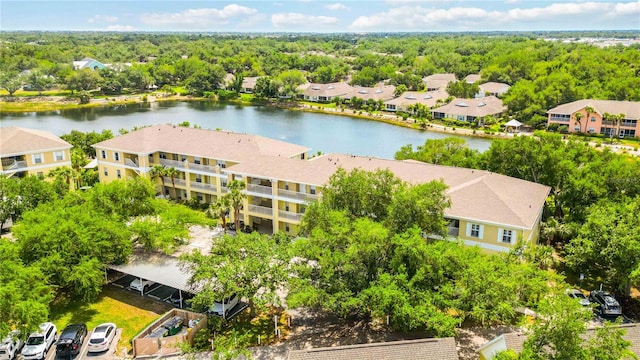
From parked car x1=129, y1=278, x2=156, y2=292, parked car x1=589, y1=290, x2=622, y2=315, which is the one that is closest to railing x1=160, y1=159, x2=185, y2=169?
parked car x1=129, y1=278, x2=156, y2=292

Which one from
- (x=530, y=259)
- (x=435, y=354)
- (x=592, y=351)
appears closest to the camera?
(x=592, y=351)

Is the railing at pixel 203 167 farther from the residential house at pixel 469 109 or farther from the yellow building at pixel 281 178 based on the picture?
the residential house at pixel 469 109

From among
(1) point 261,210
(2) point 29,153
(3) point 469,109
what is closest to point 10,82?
(2) point 29,153

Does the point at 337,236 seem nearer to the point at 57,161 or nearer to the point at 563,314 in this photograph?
the point at 563,314

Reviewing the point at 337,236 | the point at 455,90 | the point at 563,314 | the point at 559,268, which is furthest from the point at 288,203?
the point at 455,90

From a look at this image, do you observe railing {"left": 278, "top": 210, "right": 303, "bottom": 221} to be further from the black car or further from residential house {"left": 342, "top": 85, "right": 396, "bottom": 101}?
residential house {"left": 342, "top": 85, "right": 396, "bottom": 101}

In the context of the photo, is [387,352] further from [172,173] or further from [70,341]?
[172,173]
